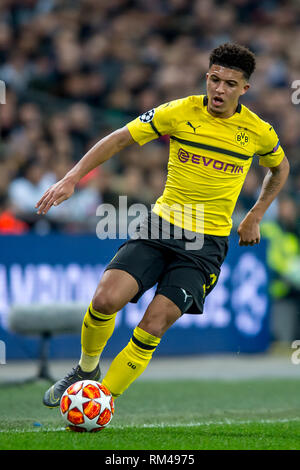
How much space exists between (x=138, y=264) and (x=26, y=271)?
14.7ft

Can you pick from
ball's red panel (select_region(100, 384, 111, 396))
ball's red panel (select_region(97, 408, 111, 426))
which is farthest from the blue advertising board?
ball's red panel (select_region(97, 408, 111, 426))

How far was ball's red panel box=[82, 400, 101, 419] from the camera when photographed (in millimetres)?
4902

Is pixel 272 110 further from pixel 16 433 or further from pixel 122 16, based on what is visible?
pixel 16 433

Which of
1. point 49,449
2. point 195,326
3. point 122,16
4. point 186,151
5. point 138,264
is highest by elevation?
point 122,16

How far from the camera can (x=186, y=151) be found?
5.42 meters

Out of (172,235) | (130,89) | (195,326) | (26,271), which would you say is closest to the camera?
(172,235)

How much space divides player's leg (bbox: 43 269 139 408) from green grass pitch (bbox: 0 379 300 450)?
1.06 ft

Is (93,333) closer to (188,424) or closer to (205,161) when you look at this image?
(188,424)

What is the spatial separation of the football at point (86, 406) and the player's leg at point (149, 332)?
19 cm

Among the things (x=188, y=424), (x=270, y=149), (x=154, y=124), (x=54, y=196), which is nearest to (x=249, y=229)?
(x=270, y=149)

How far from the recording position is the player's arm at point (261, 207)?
19.0 feet

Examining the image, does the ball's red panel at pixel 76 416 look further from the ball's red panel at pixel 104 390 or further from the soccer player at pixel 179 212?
the soccer player at pixel 179 212

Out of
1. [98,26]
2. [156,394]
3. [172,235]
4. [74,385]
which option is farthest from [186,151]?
[98,26]

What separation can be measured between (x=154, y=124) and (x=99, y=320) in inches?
52.3
